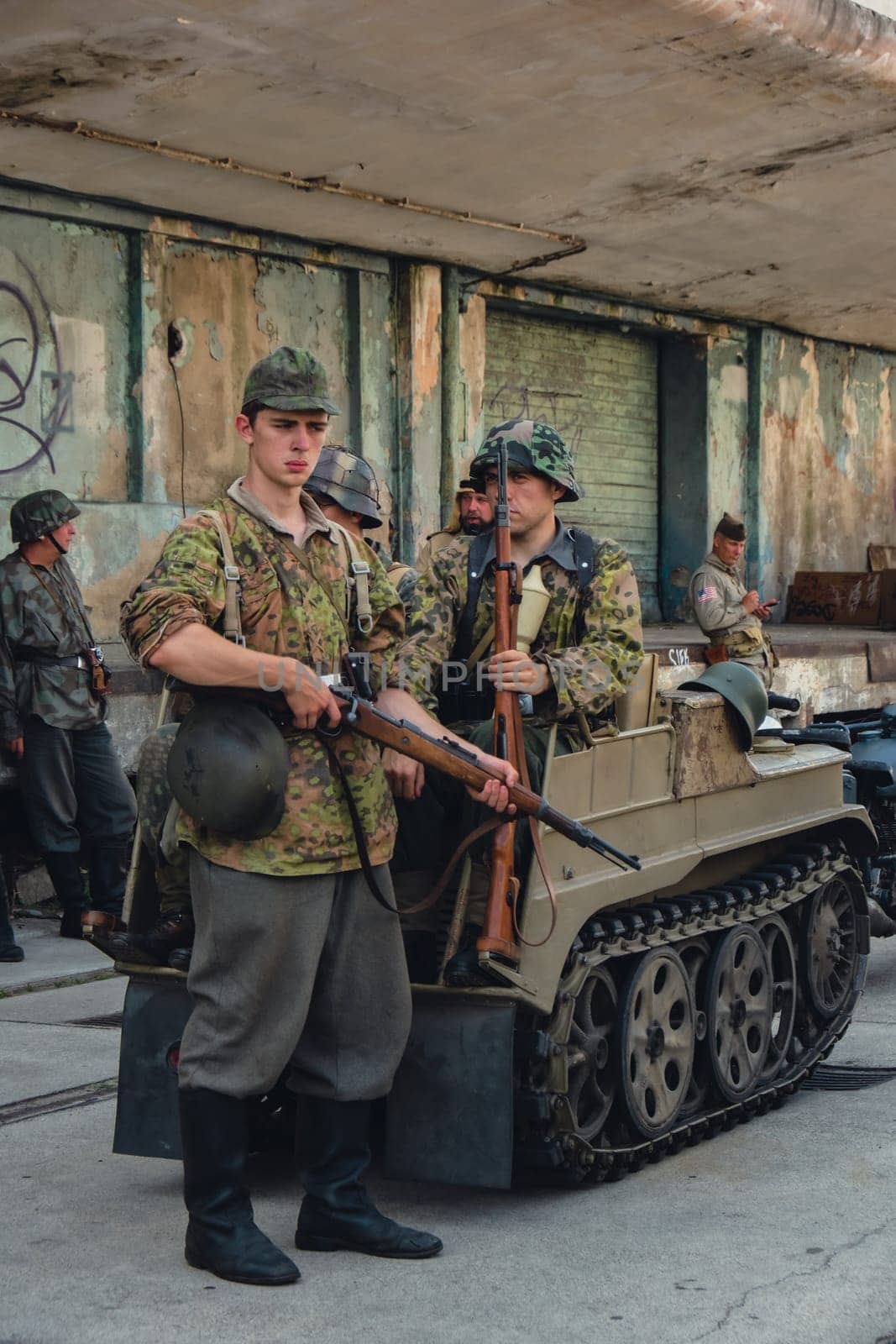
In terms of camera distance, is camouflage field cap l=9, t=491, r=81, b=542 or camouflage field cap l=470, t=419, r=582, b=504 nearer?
camouflage field cap l=470, t=419, r=582, b=504

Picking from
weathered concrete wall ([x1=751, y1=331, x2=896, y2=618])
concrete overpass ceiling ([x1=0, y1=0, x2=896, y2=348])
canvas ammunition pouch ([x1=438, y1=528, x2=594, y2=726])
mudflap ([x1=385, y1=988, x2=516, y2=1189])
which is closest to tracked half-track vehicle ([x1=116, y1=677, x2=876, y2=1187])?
mudflap ([x1=385, y1=988, x2=516, y2=1189])

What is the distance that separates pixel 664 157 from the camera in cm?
1174

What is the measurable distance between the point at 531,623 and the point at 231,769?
5.11 feet

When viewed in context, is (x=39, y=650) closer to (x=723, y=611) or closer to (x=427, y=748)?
(x=427, y=748)

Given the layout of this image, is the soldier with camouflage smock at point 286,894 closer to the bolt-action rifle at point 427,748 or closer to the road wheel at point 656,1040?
the bolt-action rifle at point 427,748

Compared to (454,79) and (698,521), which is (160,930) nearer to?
(454,79)

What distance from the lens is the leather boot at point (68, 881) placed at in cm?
891

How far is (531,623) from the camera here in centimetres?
541

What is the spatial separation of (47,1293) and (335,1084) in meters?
0.80

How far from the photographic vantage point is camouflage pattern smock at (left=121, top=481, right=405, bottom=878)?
4.17m

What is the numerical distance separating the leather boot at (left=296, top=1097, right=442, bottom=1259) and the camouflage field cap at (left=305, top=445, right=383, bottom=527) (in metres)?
2.61

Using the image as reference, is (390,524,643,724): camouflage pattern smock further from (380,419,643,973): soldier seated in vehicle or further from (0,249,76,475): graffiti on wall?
(0,249,76,475): graffiti on wall

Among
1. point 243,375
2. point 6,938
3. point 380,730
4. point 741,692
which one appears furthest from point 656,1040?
point 243,375

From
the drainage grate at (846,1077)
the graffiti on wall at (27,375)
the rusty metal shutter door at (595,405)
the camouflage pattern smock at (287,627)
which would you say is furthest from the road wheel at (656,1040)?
the rusty metal shutter door at (595,405)
